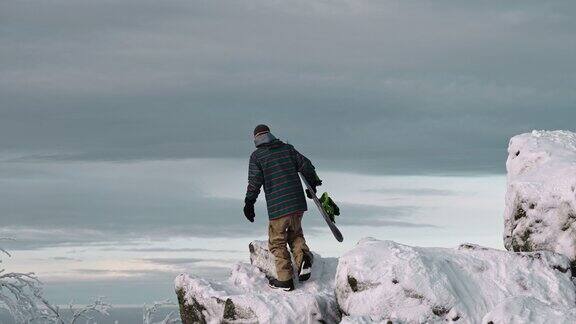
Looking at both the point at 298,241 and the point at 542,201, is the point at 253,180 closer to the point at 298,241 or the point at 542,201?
the point at 298,241

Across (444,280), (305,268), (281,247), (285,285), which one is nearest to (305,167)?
(281,247)

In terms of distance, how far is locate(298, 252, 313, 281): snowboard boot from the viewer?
45.9 feet

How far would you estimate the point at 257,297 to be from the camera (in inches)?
500

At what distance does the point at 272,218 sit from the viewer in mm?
13852

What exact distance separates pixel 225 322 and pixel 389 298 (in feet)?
8.38

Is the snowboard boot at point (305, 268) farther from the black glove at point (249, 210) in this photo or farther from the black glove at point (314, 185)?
the black glove at point (249, 210)

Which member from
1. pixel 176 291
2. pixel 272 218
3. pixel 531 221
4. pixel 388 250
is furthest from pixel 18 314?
pixel 531 221

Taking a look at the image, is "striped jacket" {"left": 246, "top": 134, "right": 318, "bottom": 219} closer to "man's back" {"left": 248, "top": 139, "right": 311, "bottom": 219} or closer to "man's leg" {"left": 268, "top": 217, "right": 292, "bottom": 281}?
"man's back" {"left": 248, "top": 139, "right": 311, "bottom": 219}

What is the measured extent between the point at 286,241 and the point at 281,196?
A: 2.50 feet

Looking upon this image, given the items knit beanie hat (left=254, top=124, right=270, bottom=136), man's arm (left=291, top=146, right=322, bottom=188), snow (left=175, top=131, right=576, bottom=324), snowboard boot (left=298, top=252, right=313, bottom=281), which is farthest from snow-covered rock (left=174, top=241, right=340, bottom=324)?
knit beanie hat (left=254, top=124, right=270, bottom=136)

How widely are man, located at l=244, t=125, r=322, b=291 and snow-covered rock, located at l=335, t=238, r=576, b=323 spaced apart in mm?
1289

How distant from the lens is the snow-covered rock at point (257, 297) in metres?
12.5

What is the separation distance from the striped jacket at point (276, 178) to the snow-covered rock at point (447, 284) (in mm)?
1392

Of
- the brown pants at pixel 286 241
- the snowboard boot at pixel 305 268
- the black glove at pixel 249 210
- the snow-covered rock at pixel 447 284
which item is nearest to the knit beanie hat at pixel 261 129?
the black glove at pixel 249 210
